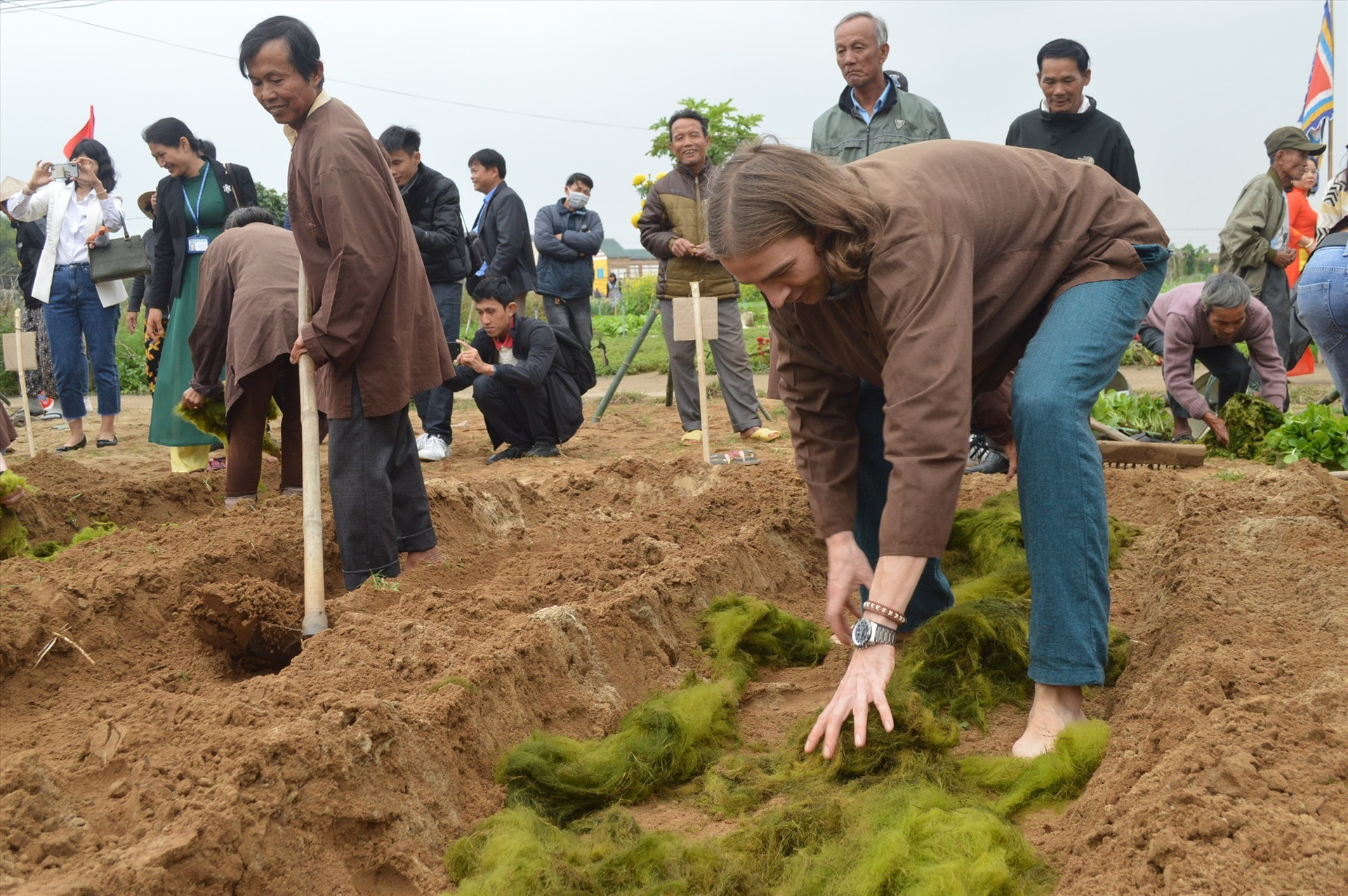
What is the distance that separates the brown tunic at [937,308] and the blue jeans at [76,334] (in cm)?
715

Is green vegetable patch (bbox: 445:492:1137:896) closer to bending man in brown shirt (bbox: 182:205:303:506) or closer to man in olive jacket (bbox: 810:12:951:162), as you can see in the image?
bending man in brown shirt (bbox: 182:205:303:506)

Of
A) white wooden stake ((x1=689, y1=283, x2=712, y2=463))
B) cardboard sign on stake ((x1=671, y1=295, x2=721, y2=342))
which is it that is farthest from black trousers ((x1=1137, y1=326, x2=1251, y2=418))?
white wooden stake ((x1=689, y1=283, x2=712, y2=463))

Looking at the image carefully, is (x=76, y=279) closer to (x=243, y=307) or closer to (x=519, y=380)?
(x=519, y=380)

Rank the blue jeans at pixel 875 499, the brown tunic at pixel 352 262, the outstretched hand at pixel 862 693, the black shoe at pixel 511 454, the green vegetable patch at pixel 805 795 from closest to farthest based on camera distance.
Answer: the green vegetable patch at pixel 805 795 < the outstretched hand at pixel 862 693 < the blue jeans at pixel 875 499 < the brown tunic at pixel 352 262 < the black shoe at pixel 511 454

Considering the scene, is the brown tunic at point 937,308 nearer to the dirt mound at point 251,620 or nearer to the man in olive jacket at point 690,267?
the dirt mound at point 251,620

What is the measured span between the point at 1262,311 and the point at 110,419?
8473 mm

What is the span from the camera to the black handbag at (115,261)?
8.20 meters

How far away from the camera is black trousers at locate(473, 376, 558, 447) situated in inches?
312

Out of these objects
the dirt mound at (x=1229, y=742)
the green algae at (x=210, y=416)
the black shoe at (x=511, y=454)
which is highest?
the green algae at (x=210, y=416)

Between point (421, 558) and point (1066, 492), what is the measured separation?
286 centimetres

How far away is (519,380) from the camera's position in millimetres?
7742

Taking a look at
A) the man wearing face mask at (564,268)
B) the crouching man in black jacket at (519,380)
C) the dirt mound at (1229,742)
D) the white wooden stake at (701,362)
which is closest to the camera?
the dirt mound at (1229,742)

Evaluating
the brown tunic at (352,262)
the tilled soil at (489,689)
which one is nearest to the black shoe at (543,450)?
the tilled soil at (489,689)

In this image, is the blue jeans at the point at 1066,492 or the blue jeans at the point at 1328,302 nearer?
the blue jeans at the point at 1066,492
